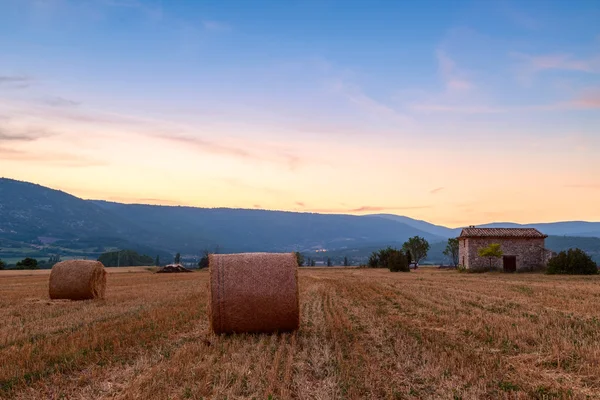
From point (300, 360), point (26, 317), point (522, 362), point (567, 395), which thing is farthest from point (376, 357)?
point (26, 317)

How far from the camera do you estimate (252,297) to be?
42.2 ft

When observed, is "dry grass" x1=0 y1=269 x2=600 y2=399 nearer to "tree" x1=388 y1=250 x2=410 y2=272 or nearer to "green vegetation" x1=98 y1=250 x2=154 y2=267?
"tree" x1=388 y1=250 x2=410 y2=272

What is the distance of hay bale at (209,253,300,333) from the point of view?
12.7 metres

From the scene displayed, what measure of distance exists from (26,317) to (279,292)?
8.62 metres

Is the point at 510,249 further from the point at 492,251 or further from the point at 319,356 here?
the point at 319,356

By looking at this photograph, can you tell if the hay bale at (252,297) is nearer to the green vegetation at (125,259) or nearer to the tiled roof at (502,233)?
the tiled roof at (502,233)

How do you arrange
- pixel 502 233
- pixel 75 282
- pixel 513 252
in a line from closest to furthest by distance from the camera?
pixel 75 282, pixel 513 252, pixel 502 233

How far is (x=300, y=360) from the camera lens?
9.83m

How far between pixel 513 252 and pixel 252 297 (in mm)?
51516

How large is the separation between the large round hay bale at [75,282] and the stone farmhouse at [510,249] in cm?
4417

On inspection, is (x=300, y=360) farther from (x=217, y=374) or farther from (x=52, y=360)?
(x=52, y=360)

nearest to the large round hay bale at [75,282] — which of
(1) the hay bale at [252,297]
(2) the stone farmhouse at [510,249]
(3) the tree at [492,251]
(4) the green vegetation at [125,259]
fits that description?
(1) the hay bale at [252,297]

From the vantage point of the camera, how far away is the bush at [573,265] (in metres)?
46.1

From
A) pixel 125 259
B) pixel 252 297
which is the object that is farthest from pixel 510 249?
pixel 125 259
